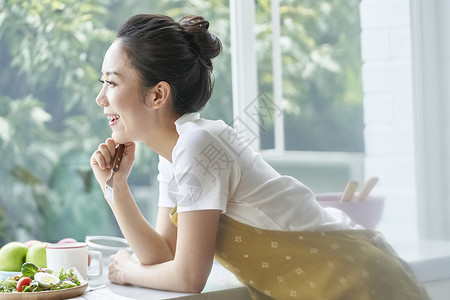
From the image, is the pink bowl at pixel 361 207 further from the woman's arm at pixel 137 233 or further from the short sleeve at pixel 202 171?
the woman's arm at pixel 137 233

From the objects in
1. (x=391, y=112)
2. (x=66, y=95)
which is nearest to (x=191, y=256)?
(x=391, y=112)

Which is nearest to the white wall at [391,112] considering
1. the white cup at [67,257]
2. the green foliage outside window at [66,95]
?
the white cup at [67,257]

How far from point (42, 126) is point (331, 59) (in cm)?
170

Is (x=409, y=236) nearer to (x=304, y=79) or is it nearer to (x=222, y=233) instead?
(x=222, y=233)

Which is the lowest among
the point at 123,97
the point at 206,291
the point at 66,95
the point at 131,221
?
the point at 206,291

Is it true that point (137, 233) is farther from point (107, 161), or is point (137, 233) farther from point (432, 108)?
point (432, 108)

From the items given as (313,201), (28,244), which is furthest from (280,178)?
(28,244)

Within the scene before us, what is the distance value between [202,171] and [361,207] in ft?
1.06

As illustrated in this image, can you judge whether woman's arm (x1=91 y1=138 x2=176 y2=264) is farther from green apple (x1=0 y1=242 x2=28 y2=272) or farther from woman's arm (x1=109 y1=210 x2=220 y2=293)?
green apple (x1=0 y1=242 x2=28 y2=272)

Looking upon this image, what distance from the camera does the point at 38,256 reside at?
134 centimetres

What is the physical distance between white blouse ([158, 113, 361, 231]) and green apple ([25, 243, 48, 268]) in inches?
16.2

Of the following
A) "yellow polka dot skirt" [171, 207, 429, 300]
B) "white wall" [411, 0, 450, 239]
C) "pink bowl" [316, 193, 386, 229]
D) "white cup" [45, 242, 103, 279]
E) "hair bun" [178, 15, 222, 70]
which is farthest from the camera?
"white cup" [45, 242, 103, 279]

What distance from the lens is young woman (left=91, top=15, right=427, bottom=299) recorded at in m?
1.06

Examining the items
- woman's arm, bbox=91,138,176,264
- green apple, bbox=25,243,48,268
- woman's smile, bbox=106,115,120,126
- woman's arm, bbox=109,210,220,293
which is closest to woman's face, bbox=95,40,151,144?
woman's smile, bbox=106,115,120,126
